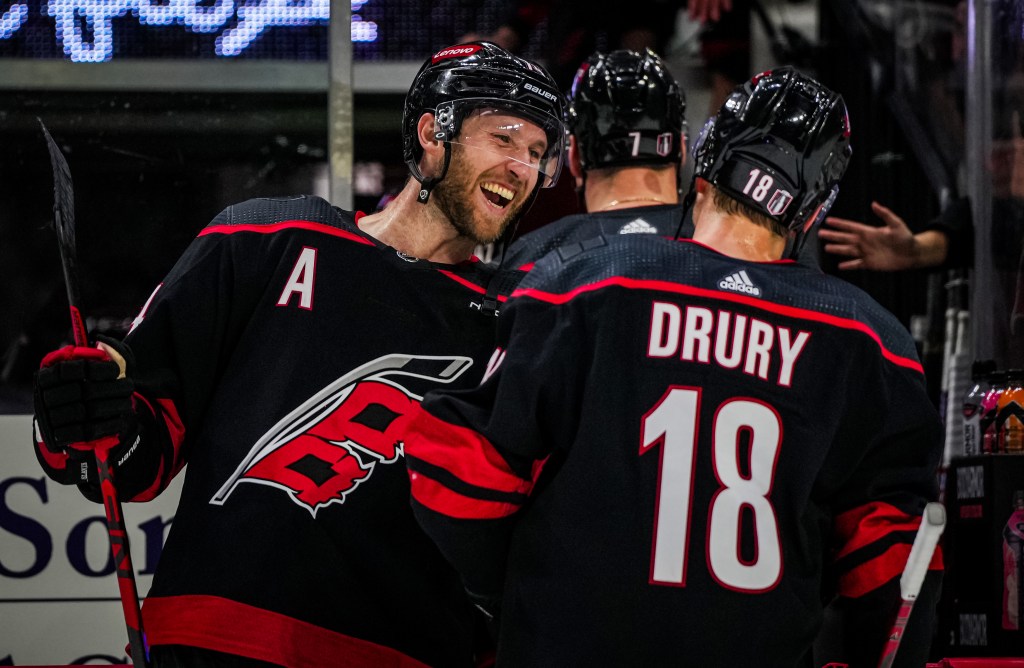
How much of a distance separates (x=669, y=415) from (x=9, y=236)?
2.85 meters

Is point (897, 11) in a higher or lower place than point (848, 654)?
higher

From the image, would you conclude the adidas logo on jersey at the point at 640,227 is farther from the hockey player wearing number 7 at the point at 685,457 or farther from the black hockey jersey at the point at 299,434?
the hockey player wearing number 7 at the point at 685,457

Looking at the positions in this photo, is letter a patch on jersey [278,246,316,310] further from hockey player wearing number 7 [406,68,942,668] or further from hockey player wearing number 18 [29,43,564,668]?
hockey player wearing number 7 [406,68,942,668]

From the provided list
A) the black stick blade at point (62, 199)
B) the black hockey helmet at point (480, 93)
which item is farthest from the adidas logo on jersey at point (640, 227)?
the black stick blade at point (62, 199)

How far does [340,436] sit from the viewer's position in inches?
70.7

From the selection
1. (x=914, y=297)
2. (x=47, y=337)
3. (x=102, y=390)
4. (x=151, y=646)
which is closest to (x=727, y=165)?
(x=102, y=390)

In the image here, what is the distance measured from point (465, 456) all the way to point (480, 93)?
2.18ft

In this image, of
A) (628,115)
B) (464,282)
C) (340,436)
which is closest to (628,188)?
(628,115)

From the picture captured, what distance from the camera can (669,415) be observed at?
1492 mm

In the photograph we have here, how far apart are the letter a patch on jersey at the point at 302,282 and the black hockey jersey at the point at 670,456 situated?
348 millimetres

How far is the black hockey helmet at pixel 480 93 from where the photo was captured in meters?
1.93

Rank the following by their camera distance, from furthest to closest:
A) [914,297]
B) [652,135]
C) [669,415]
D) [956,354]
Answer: [914,297] → [956,354] → [652,135] → [669,415]

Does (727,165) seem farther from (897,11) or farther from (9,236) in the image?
(897,11)

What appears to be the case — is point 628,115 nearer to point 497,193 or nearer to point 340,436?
point 497,193
